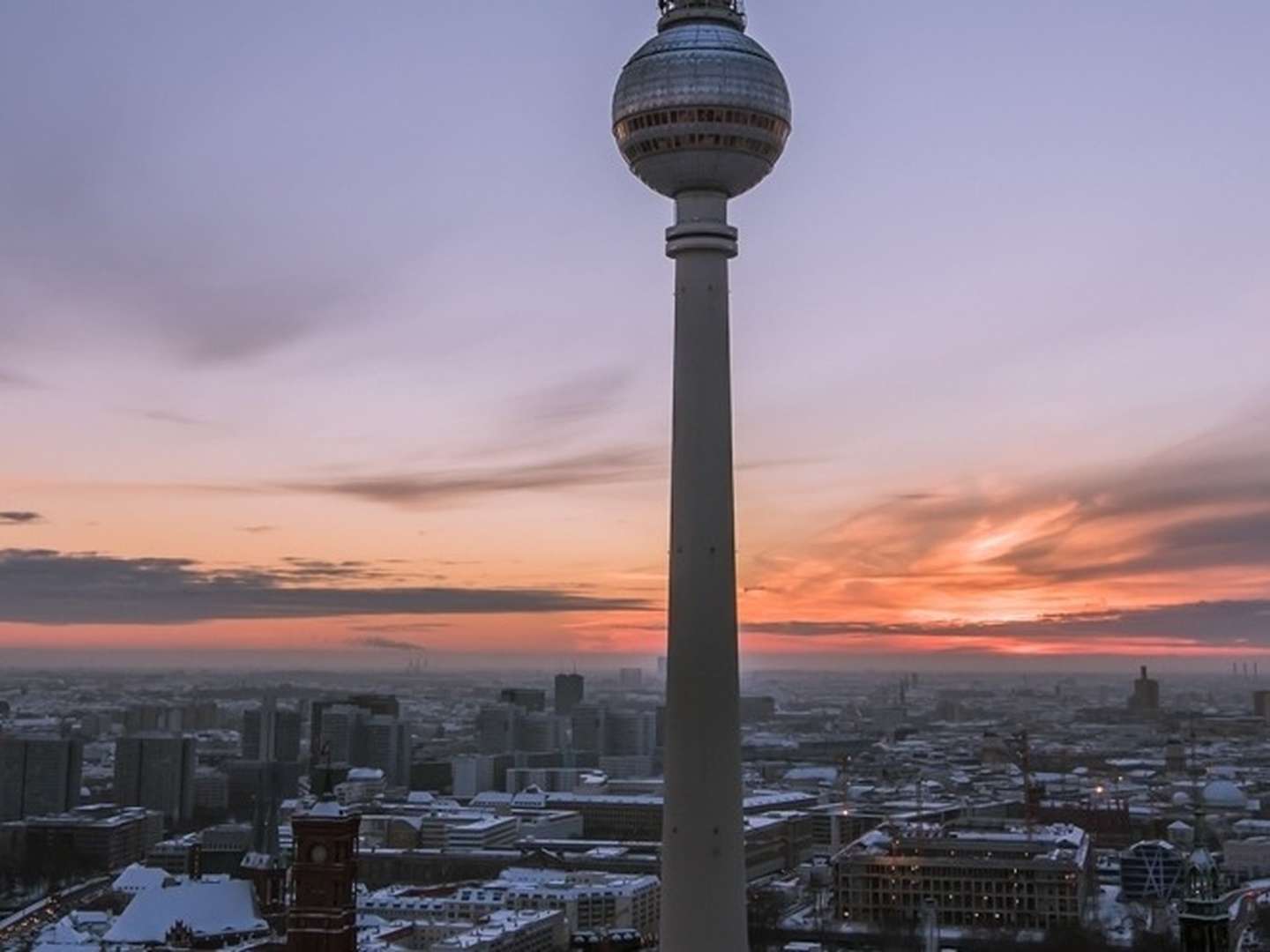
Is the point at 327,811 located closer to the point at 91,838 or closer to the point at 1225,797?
the point at 91,838

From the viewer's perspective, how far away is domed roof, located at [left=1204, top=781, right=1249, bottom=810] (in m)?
160

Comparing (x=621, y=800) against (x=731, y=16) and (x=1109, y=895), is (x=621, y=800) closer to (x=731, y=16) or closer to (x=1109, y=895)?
(x=1109, y=895)

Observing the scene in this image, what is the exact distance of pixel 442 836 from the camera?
141m

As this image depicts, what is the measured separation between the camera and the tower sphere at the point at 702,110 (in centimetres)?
4234

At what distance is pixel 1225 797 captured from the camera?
162 meters

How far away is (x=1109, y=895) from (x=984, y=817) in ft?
128

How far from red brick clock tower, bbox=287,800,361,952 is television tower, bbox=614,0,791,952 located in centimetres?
1617

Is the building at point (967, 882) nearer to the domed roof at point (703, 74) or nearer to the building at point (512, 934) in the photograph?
the building at point (512, 934)

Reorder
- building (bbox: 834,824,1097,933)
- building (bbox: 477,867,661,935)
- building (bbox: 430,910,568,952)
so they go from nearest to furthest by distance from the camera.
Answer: building (bbox: 430,910,568,952) → building (bbox: 477,867,661,935) → building (bbox: 834,824,1097,933)

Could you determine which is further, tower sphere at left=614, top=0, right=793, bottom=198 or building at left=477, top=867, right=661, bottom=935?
building at left=477, top=867, right=661, bottom=935

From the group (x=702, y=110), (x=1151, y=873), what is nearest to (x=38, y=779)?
(x=1151, y=873)

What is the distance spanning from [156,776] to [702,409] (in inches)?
5513

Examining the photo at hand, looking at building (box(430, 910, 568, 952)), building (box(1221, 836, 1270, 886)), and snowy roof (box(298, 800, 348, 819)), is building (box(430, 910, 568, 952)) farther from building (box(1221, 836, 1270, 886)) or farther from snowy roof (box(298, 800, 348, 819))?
building (box(1221, 836, 1270, 886))

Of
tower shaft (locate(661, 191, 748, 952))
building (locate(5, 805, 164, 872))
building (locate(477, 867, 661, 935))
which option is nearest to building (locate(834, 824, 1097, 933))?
building (locate(477, 867, 661, 935))
